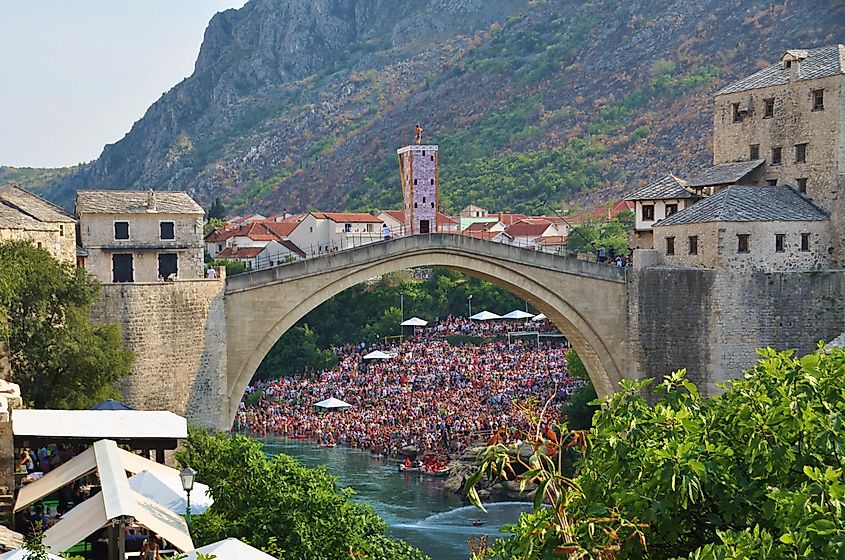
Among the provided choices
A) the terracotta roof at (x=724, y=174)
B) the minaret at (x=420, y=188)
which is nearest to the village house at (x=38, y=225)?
the minaret at (x=420, y=188)

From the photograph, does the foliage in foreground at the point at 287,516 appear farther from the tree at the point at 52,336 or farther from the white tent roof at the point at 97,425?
the tree at the point at 52,336

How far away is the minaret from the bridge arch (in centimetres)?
147

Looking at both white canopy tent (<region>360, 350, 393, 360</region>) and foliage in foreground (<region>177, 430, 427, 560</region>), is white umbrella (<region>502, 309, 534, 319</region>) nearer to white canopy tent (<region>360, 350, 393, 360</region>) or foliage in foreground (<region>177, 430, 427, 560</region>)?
white canopy tent (<region>360, 350, 393, 360</region>)

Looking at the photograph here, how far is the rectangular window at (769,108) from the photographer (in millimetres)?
35000

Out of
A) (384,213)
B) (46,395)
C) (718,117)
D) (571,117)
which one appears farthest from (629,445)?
(571,117)

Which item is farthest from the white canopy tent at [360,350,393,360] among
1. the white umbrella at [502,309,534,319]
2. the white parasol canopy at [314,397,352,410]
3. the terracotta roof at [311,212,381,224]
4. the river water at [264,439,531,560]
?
the terracotta roof at [311,212,381,224]

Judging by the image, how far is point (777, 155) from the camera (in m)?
35.1

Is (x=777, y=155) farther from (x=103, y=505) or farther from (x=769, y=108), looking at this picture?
(x=103, y=505)

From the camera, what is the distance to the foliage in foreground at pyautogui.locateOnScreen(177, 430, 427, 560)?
57.6 ft

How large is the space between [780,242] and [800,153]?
2.95 metres

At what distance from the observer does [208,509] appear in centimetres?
1836

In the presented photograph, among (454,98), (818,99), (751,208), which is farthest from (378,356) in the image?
(454,98)

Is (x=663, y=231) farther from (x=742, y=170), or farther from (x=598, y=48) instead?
(x=598, y=48)

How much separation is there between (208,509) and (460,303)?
47744 millimetres
